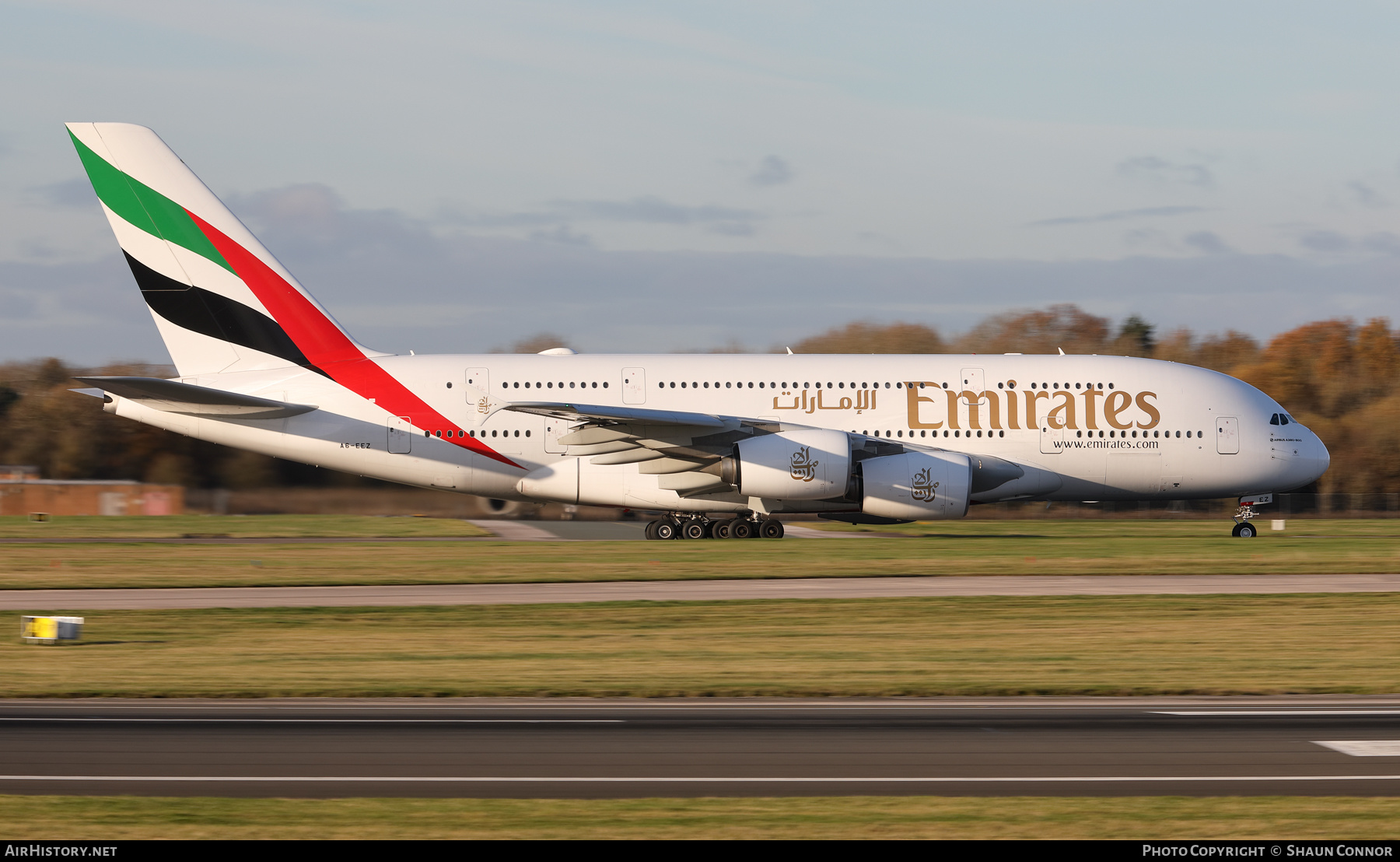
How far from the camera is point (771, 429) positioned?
116ft

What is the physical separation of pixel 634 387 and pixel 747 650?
19.1m

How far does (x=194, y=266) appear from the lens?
3534 centimetres

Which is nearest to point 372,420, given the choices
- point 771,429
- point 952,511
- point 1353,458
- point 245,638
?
point 771,429

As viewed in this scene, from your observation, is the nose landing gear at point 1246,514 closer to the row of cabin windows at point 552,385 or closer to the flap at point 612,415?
the flap at point 612,415

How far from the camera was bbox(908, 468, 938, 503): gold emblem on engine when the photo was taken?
113 feet

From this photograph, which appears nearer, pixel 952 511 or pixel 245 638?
pixel 245 638

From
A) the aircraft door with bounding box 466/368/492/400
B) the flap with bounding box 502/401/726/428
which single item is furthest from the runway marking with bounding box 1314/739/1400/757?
the aircraft door with bounding box 466/368/492/400

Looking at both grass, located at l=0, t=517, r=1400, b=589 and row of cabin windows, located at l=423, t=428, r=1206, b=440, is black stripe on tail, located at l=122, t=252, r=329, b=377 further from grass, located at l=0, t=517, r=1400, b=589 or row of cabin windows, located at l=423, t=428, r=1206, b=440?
grass, located at l=0, t=517, r=1400, b=589

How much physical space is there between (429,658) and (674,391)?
1985 cm

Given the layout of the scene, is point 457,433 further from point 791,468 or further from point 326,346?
point 791,468

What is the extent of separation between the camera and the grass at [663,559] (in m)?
26.4

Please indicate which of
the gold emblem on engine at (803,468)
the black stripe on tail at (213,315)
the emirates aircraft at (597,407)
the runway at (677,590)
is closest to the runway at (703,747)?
the runway at (677,590)

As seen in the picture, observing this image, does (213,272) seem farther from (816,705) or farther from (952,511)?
(816,705)

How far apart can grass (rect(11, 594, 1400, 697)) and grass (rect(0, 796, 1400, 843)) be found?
16.8 feet
